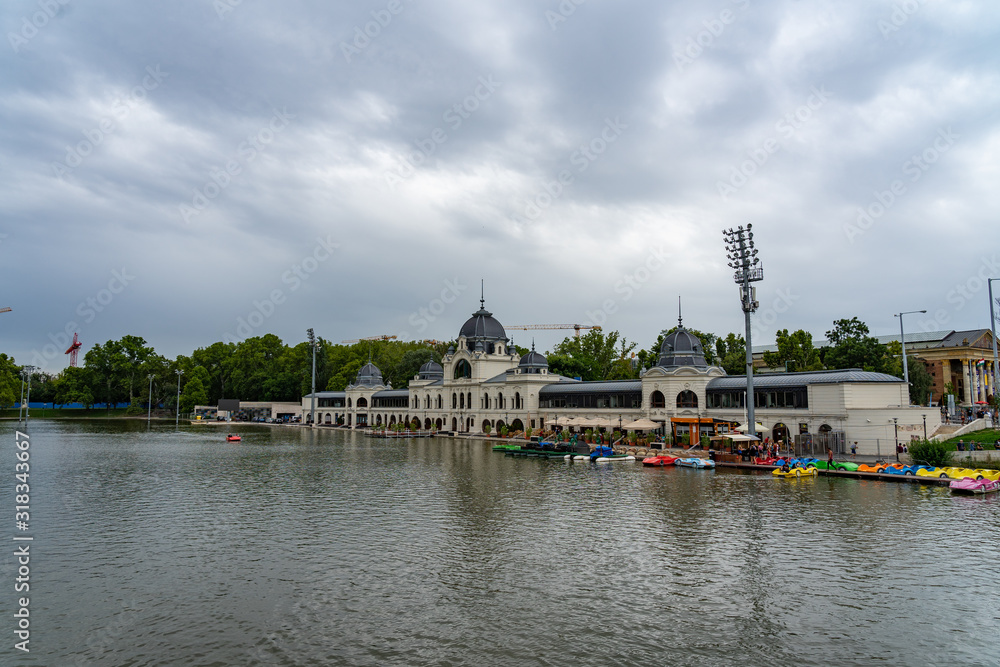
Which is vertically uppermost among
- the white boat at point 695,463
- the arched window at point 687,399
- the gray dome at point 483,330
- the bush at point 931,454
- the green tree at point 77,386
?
the gray dome at point 483,330

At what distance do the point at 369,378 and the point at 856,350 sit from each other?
80832 millimetres

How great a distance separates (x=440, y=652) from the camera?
51.1 ft

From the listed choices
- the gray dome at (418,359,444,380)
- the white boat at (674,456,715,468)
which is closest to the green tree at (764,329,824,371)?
the white boat at (674,456,715,468)

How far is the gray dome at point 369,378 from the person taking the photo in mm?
121812

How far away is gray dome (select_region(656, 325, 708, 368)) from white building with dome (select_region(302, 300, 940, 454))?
106 millimetres

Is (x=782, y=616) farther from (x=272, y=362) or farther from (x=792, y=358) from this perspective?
(x=272, y=362)

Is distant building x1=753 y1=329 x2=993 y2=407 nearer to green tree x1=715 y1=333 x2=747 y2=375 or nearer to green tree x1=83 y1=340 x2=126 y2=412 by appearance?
green tree x1=715 y1=333 x2=747 y2=375

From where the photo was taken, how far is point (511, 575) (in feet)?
70.0

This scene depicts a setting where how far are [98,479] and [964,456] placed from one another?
57.2m

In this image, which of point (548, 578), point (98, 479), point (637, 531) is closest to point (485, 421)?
point (98, 479)

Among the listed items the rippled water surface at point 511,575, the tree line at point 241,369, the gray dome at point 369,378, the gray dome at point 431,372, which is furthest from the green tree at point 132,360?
the rippled water surface at point 511,575

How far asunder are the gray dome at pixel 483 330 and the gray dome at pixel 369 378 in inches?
1193

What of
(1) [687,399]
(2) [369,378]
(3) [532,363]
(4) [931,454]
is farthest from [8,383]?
(4) [931,454]

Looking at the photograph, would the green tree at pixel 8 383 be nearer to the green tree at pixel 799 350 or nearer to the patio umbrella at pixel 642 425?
the patio umbrella at pixel 642 425
